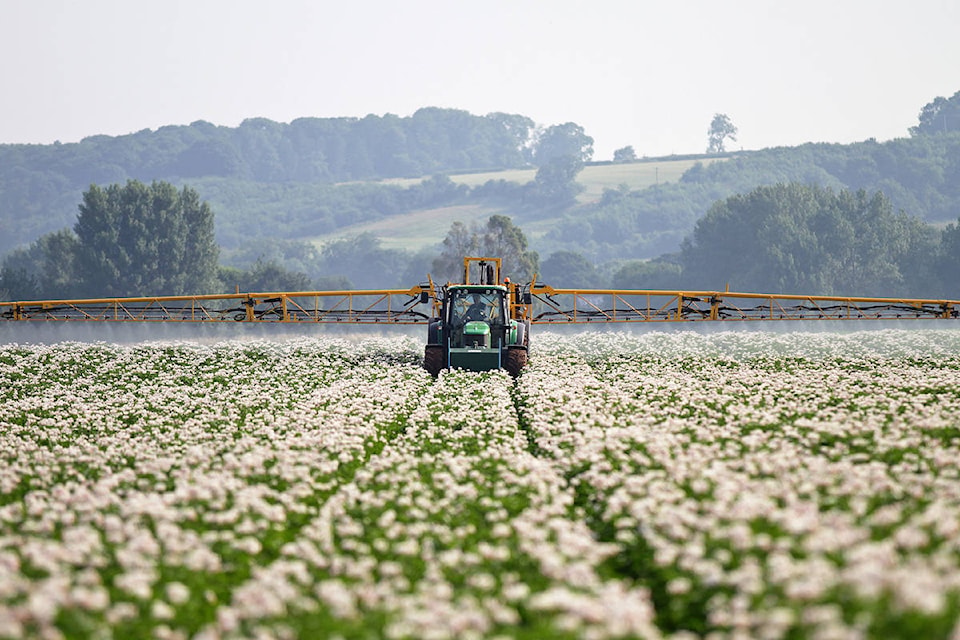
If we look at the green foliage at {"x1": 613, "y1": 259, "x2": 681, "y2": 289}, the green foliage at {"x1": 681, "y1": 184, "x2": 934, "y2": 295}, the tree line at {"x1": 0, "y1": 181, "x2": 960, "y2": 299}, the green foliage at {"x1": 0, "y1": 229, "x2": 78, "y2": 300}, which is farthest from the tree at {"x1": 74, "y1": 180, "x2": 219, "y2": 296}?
the green foliage at {"x1": 681, "y1": 184, "x2": 934, "y2": 295}

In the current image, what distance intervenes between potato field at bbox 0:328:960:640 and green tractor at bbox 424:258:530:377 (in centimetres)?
617

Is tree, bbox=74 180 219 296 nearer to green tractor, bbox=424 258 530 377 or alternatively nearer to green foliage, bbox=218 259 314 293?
green foliage, bbox=218 259 314 293

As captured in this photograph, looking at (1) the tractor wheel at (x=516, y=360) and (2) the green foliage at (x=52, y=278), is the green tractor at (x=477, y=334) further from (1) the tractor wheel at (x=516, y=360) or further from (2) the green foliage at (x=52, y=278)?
(2) the green foliage at (x=52, y=278)

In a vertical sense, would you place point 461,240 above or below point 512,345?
above

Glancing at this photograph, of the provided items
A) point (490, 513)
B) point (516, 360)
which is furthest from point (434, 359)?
point (490, 513)

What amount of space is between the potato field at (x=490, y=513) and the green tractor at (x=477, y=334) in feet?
20.3

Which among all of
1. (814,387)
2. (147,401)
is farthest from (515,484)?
(147,401)

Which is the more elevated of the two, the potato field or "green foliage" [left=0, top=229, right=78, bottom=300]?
"green foliage" [left=0, top=229, right=78, bottom=300]

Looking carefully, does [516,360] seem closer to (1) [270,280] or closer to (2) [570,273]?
(1) [270,280]

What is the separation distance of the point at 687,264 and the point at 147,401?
138526 millimetres

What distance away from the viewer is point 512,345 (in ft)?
104

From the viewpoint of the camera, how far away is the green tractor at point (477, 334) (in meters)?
31.6

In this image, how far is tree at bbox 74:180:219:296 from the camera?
11450cm

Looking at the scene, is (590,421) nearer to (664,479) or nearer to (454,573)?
(664,479)
